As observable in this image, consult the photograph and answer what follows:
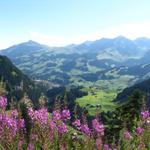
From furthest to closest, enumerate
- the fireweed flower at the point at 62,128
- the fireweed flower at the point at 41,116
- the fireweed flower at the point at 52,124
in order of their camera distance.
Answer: the fireweed flower at the point at 62,128
the fireweed flower at the point at 52,124
the fireweed flower at the point at 41,116

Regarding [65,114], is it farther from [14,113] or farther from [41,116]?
[41,116]

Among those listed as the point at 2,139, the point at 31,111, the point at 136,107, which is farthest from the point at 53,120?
the point at 136,107

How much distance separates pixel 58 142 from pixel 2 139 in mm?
1492

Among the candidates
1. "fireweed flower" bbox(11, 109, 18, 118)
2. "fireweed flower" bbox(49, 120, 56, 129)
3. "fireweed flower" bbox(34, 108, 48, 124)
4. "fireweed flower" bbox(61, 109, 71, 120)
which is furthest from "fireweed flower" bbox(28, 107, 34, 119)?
"fireweed flower" bbox(61, 109, 71, 120)

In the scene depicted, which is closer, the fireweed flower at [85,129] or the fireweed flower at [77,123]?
the fireweed flower at [85,129]

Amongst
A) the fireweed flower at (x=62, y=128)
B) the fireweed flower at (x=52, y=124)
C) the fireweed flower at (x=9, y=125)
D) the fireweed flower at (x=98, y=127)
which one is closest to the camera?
the fireweed flower at (x=9, y=125)

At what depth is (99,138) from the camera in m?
8.12

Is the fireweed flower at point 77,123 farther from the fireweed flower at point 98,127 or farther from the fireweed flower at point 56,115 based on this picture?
the fireweed flower at point 56,115

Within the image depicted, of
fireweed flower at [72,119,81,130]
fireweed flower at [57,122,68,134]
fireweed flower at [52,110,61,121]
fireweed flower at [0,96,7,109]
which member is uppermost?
fireweed flower at [0,96,7,109]

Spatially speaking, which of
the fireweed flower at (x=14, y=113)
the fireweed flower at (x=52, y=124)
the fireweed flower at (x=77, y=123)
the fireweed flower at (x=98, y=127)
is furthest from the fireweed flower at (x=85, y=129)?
the fireweed flower at (x=14, y=113)

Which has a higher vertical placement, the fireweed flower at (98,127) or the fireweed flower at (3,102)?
the fireweed flower at (3,102)

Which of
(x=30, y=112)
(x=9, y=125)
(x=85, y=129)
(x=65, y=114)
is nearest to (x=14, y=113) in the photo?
(x=30, y=112)

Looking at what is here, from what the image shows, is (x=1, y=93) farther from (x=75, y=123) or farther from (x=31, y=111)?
(x=75, y=123)

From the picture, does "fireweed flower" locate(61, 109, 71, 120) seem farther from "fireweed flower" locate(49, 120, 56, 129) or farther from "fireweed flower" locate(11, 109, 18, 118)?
"fireweed flower" locate(11, 109, 18, 118)
